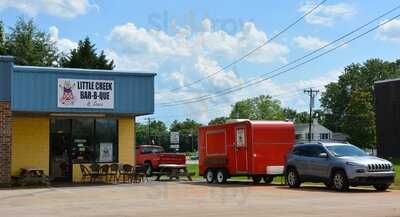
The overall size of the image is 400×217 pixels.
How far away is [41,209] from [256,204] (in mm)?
5432

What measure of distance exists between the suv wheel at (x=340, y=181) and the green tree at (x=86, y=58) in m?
38.7

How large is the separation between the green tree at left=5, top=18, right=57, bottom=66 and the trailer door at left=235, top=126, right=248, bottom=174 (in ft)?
125

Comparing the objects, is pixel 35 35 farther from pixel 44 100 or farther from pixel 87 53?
Result: pixel 44 100

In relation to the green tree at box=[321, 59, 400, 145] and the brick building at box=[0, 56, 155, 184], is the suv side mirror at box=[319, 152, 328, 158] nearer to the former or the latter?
the brick building at box=[0, 56, 155, 184]

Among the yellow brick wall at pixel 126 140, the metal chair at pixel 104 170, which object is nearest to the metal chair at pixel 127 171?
the metal chair at pixel 104 170

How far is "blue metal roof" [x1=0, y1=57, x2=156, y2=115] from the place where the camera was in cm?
2586

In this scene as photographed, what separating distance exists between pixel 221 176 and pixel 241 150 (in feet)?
5.87

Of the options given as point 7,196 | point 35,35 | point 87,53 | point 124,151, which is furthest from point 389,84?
point 7,196

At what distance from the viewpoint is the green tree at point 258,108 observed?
133m

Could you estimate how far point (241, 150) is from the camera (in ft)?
87.6

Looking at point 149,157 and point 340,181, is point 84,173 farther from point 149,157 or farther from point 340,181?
point 340,181

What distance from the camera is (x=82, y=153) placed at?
1160 inches

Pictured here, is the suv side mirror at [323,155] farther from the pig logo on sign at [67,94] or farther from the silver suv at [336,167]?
the pig logo on sign at [67,94]

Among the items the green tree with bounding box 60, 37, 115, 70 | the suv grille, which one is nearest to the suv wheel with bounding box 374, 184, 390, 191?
the suv grille
